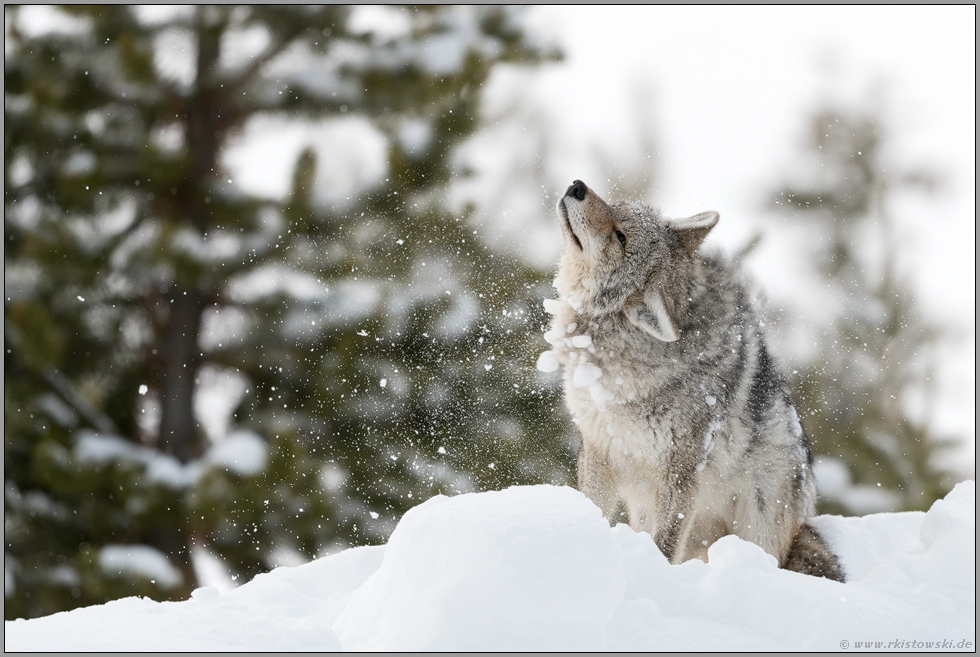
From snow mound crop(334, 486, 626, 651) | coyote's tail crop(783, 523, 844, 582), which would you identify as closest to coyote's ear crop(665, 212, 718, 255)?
coyote's tail crop(783, 523, 844, 582)

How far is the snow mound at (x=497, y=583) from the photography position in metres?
2.02

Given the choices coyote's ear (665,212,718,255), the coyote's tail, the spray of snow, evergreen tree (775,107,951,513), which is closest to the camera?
the coyote's tail

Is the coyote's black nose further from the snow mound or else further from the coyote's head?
the snow mound

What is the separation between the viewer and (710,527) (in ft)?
12.4

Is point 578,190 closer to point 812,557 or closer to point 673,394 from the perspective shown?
point 673,394

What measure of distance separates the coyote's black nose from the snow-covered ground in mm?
1685

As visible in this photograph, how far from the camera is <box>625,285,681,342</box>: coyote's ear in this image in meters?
3.49

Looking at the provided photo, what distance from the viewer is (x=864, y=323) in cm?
911

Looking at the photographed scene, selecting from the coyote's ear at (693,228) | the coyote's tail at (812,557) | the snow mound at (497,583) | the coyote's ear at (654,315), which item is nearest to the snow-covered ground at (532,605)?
the snow mound at (497,583)

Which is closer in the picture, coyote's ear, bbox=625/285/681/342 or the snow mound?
the snow mound

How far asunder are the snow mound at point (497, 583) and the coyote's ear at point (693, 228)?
1934 millimetres

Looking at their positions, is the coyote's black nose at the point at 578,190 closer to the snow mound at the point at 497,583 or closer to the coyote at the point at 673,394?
the coyote at the point at 673,394

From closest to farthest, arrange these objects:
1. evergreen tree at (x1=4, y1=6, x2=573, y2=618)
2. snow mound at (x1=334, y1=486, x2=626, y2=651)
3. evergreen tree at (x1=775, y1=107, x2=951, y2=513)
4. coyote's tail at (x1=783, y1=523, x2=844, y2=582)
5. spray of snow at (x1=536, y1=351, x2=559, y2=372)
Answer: snow mound at (x1=334, y1=486, x2=626, y2=651) < coyote's tail at (x1=783, y1=523, x2=844, y2=582) < spray of snow at (x1=536, y1=351, x2=559, y2=372) < evergreen tree at (x1=4, y1=6, x2=573, y2=618) < evergreen tree at (x1=775, y1=107, x2=951, y2=513)

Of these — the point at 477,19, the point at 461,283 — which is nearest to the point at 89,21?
the point at 477,19
